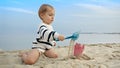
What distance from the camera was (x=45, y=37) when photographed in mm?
3443

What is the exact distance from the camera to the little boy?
11.0 ft

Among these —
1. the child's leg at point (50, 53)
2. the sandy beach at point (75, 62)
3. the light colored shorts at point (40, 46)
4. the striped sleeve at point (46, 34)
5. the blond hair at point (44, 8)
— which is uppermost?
the blond hair at point (44, 8)

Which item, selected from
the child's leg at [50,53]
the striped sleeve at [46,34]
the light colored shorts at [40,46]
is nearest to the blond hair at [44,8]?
the striped sleeve at [46,34]

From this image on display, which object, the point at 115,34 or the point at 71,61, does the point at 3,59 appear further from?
the point at 115,34

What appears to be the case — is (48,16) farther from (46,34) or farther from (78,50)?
(78,50)

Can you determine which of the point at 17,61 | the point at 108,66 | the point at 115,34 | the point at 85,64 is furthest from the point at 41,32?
the point at 115,34

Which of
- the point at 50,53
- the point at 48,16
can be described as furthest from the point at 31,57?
the point at 48,16

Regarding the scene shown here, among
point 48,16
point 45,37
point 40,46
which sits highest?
point 48,16

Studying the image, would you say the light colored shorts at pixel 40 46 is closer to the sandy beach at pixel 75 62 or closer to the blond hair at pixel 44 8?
the sandy beach at pixel 75 62

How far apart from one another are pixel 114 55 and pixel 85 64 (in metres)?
0.85

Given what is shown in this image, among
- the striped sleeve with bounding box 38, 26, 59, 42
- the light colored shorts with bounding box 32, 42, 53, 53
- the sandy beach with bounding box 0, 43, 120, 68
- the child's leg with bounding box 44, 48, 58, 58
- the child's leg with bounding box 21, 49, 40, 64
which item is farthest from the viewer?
the child's leg with bounding box 44, 48, 58, 58

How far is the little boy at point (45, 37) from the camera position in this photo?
11.0 feet

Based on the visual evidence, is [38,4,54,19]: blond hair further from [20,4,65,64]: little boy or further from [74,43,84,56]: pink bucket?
[74,43,84,56]: pink bucket

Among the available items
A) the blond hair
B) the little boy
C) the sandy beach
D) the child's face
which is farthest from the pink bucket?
the blond hair
